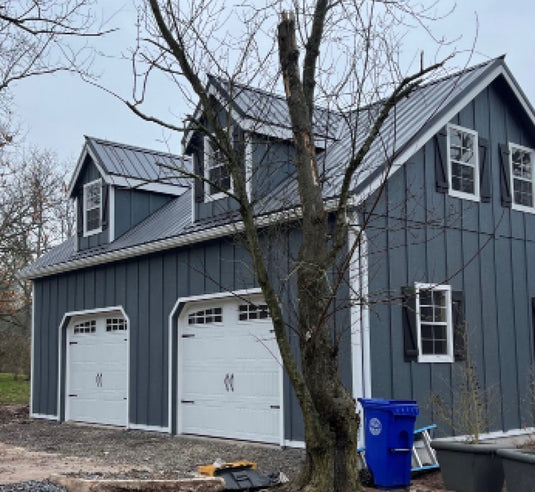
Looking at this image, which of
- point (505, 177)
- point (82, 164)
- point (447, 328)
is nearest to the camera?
point (447, 328)

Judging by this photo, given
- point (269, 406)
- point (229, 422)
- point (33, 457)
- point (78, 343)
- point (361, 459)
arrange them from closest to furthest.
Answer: point (361, 459) < point (33, 457) < point (269, 406) < point (229, 422) < point (78, 343)

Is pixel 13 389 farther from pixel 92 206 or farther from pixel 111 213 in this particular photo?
pixel 111 213

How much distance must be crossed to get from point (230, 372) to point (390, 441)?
4.27 m

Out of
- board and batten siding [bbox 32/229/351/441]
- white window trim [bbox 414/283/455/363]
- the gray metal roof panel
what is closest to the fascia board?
the gray metal roof panel

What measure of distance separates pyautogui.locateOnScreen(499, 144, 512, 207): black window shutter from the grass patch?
14.3m

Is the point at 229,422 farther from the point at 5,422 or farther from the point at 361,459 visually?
the point at 5,422

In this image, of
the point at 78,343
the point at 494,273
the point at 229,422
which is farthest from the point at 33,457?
the point at 494,273

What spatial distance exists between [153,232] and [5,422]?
5815 mm

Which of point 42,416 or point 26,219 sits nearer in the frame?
point 42,416

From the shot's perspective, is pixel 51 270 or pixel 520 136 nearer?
pixel 520 136

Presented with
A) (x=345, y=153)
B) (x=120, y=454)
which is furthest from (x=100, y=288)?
(x=345, y=153)

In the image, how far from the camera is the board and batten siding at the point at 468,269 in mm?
10180

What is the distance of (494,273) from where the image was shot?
11.9m

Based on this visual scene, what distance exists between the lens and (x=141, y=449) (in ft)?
36.9
